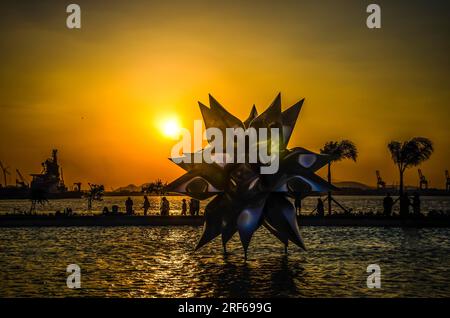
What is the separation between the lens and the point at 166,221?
51781 millimetres

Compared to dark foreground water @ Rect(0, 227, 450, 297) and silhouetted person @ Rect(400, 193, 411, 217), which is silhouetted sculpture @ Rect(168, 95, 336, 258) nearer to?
dark foreground water @ Rect(0, 227, 450, 297)

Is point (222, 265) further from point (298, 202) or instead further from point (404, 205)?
point (404, 205)

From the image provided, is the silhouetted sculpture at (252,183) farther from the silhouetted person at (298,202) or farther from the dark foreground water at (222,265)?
the dark foreground water at (222,265)

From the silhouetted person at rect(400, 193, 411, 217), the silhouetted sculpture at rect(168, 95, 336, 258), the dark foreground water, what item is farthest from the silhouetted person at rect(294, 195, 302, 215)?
the silhouetted person at rect(400, 193, 411, 217)

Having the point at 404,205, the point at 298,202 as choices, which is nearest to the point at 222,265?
the point at 298,202

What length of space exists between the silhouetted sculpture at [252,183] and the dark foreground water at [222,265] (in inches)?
82.5

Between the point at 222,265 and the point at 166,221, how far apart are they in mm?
24043

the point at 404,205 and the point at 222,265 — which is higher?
the point at 404,205

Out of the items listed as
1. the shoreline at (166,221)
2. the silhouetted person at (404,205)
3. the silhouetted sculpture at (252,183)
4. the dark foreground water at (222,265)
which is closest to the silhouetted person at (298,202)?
the silhouetted sculpture at (252,183)

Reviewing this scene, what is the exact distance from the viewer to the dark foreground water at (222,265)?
2173 cm

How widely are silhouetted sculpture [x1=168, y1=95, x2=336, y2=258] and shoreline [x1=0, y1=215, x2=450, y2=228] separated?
2391 cm

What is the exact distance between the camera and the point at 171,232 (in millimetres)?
46125
